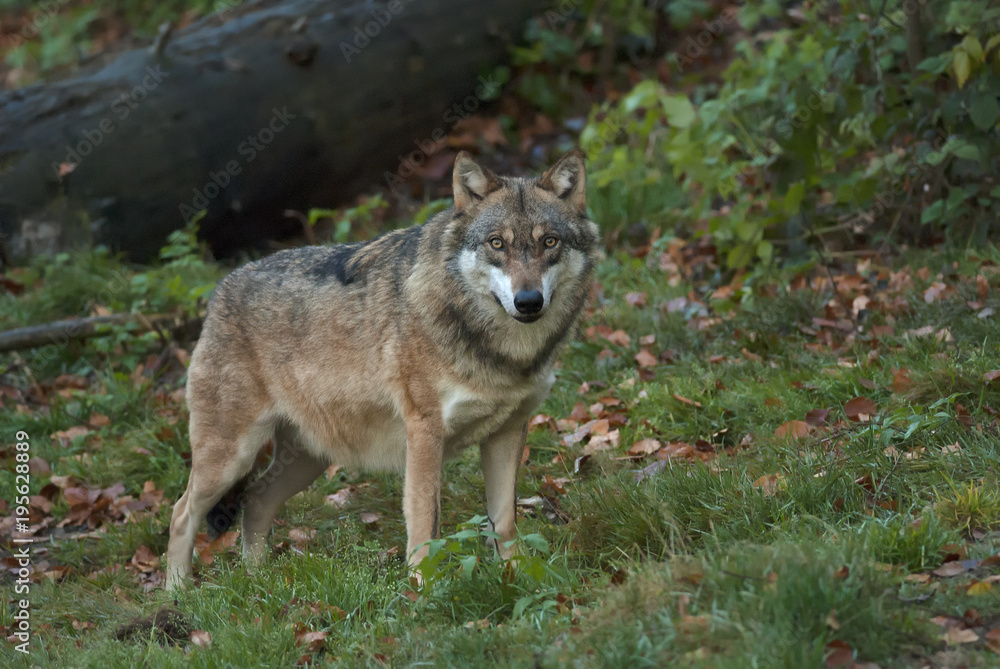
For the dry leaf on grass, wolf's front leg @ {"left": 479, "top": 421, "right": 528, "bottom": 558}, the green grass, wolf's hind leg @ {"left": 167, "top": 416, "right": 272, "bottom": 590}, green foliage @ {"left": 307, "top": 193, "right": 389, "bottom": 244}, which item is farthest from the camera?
green foliage @ {"left": 307, "top": 193, "right": 389, "bottom": 244}

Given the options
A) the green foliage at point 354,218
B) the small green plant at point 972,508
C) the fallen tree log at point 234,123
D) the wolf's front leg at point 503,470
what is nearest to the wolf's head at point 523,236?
the wolf's front leg at point 503,470

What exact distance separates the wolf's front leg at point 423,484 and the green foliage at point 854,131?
11.2ft

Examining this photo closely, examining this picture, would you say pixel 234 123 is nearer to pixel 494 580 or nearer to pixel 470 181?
pixel 470 181

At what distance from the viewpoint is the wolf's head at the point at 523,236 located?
4.33 metres

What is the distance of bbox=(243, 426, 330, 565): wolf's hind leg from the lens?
5.45 metres

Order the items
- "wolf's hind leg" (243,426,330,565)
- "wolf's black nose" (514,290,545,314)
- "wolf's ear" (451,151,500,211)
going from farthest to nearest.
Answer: "wolf's hind leg" (243,426,330,565)
"wolf's ear" (451,151,500,211)
"wolf's black nose" (514,290,545,314)

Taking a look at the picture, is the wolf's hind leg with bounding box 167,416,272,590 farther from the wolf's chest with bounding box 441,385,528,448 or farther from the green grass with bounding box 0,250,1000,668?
the wolf's chest with bounding box 441,385,528,448

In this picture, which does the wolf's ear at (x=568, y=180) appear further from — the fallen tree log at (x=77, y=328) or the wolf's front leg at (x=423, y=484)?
the fallen tree log at (x=77, y=328)

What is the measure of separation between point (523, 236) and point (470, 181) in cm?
48

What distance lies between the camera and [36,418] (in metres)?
6.98

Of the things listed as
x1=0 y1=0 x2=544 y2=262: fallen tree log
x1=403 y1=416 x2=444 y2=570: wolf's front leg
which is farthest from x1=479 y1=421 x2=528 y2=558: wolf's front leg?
x1=0 y1=0 x2=544 y2=262: fallen tree log

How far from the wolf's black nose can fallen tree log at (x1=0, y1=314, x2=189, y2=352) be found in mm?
4685

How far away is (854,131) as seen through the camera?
278 inches

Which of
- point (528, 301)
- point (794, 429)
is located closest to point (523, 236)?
point (528, 301)
